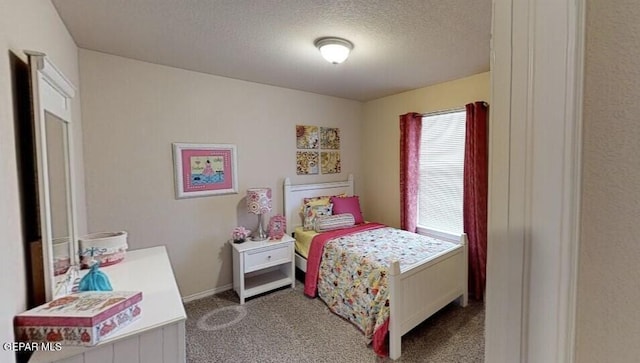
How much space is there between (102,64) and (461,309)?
379 cm

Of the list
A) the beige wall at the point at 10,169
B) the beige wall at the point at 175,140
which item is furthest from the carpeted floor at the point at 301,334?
the beige wall at the point at 10,169

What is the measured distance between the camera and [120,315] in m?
1.14

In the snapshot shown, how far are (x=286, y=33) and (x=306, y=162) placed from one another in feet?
6.12

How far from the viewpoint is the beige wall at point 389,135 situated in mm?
3173

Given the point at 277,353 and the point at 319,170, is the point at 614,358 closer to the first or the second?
the point at 277,353

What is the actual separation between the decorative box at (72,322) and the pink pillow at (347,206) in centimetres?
269

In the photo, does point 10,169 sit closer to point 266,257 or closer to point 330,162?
point 266,257

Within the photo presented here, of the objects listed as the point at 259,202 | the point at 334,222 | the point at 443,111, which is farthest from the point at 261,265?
the point at 443,111

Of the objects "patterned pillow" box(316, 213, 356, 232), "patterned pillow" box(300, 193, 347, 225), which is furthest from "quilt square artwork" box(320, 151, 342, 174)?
"patterned pillow" box(316, 213, 356, 232)

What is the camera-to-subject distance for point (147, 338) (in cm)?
114

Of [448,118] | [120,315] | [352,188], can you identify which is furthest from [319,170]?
[120,315]

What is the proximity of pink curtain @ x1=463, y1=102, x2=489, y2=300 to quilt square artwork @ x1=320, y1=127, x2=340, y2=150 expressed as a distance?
1.64m

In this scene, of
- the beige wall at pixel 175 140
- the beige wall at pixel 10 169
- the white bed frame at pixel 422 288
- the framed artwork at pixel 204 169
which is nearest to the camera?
the beige wall at pixel 10 169

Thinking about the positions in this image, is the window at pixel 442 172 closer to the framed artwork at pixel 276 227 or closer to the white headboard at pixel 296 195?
the white headboard at pixel 296 195
